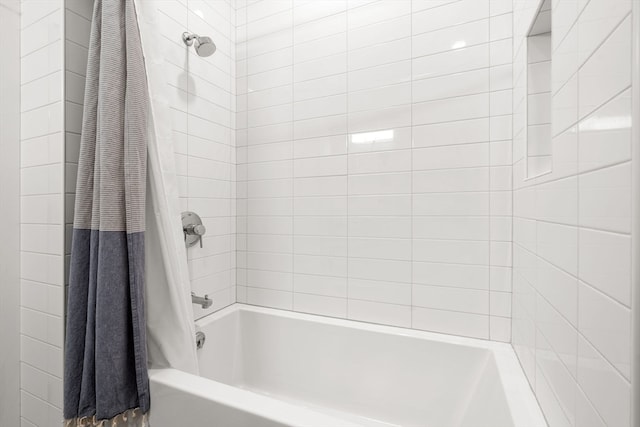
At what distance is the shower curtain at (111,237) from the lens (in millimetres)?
912

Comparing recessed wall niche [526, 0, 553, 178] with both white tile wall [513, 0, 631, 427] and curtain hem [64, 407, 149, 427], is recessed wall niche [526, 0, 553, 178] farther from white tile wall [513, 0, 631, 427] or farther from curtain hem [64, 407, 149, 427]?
curtain hem [64, 407, 149, 427]

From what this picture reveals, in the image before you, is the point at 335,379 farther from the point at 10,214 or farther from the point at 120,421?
the point at 10,214

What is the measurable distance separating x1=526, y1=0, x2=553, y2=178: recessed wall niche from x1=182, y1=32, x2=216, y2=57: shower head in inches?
50.5

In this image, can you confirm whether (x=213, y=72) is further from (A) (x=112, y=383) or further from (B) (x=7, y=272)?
(A) (x=112, y=383)

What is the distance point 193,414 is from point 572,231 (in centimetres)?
113

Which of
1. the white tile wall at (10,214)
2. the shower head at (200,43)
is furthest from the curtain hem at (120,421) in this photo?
the shower head at (200,43)

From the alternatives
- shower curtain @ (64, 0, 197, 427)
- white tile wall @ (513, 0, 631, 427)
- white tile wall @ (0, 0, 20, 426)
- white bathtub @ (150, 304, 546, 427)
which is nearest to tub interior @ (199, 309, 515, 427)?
white bathtub @ (150, 304, 546, 427)

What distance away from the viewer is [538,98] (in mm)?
975

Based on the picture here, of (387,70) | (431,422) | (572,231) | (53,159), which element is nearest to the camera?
(572,231)

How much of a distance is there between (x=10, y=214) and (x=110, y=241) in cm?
54

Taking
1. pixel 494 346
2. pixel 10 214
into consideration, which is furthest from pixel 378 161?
pixel 10 214

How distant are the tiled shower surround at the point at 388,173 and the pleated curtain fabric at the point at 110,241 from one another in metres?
0.13

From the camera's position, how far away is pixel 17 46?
1110 millimetres

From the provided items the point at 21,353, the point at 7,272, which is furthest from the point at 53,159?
the point at 21,353
